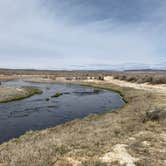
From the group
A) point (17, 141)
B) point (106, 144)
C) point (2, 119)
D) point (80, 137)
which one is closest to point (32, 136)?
point (17, 141)

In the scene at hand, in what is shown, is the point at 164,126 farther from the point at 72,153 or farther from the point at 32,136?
the point at 32,136

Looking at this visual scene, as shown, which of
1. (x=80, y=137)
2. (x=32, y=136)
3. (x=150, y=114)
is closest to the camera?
(x=80, y=137)

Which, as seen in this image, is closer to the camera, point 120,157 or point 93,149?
point 120,157

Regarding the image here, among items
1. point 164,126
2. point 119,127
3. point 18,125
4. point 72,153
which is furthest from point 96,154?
point 18,125

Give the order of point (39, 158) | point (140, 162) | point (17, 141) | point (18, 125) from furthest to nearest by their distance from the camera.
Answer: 1. point (18, 125)
2. point (17, 141)
3. point (39, 158)
4. point (140, 162)

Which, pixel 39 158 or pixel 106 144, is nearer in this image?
pixel 39 158

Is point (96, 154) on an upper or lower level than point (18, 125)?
upper

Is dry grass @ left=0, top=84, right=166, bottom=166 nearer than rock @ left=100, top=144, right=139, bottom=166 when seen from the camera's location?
No

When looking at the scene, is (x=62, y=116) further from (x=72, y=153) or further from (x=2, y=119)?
(x=72, y=153)

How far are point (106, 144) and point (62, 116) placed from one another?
1324cm

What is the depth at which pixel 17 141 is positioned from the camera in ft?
45.2

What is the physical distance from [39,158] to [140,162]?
484cm

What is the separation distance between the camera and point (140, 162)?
860 cm

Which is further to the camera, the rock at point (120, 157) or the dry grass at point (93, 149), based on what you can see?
the dry grass at point (93, 149)
